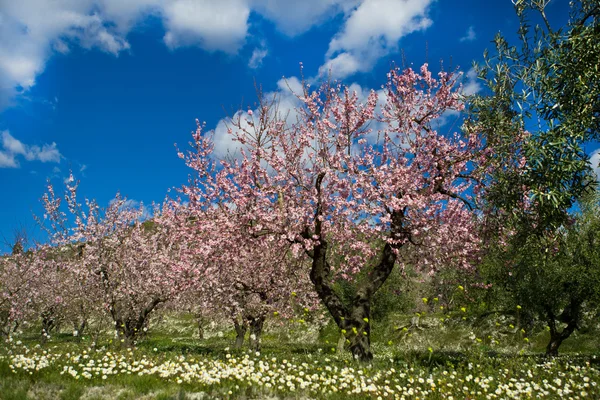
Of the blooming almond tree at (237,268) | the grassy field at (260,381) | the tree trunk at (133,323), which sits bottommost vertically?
the grassy field at (260,381)

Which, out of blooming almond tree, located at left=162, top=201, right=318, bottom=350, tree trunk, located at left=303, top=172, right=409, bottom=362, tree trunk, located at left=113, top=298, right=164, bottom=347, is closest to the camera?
tree trunk, located at left=303, top=172, right=409, bottom=362

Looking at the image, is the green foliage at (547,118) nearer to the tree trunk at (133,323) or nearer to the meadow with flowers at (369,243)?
the meadow with flowers at (369,243)

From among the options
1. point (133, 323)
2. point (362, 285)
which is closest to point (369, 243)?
point (362, 285)

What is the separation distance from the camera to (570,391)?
8516mm

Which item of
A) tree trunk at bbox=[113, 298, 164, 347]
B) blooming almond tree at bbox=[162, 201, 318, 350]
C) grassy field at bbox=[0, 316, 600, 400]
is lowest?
grassy field at bbox=[0, 316, 600, 400]

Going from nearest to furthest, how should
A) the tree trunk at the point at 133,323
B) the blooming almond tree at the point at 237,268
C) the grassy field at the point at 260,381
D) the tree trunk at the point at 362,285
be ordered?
the grassy field at the point at 260,381
the tree trunk at the point at 362,285
the blooming almond tree at the point at 237,268
the tree trunk at the point at 133,323

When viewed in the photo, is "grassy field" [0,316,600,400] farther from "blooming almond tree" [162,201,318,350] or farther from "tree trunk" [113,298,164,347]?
"tree trunk" [113,298,164,347]

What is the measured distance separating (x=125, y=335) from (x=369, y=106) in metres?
17.5

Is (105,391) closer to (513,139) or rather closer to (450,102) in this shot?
(513,139)

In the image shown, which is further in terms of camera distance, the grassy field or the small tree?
the small tree

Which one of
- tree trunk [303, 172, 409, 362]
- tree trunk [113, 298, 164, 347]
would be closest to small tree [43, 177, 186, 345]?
tree trunk [113, 298, 164, 347]

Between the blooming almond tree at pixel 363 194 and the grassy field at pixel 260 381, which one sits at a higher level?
the blooming almond tree at pixel 363 194

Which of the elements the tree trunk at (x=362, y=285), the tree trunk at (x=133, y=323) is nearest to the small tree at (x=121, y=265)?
the tree trunk at (x=133, y=323)

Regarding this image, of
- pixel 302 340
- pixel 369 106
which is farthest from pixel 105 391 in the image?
pixel 302 340
